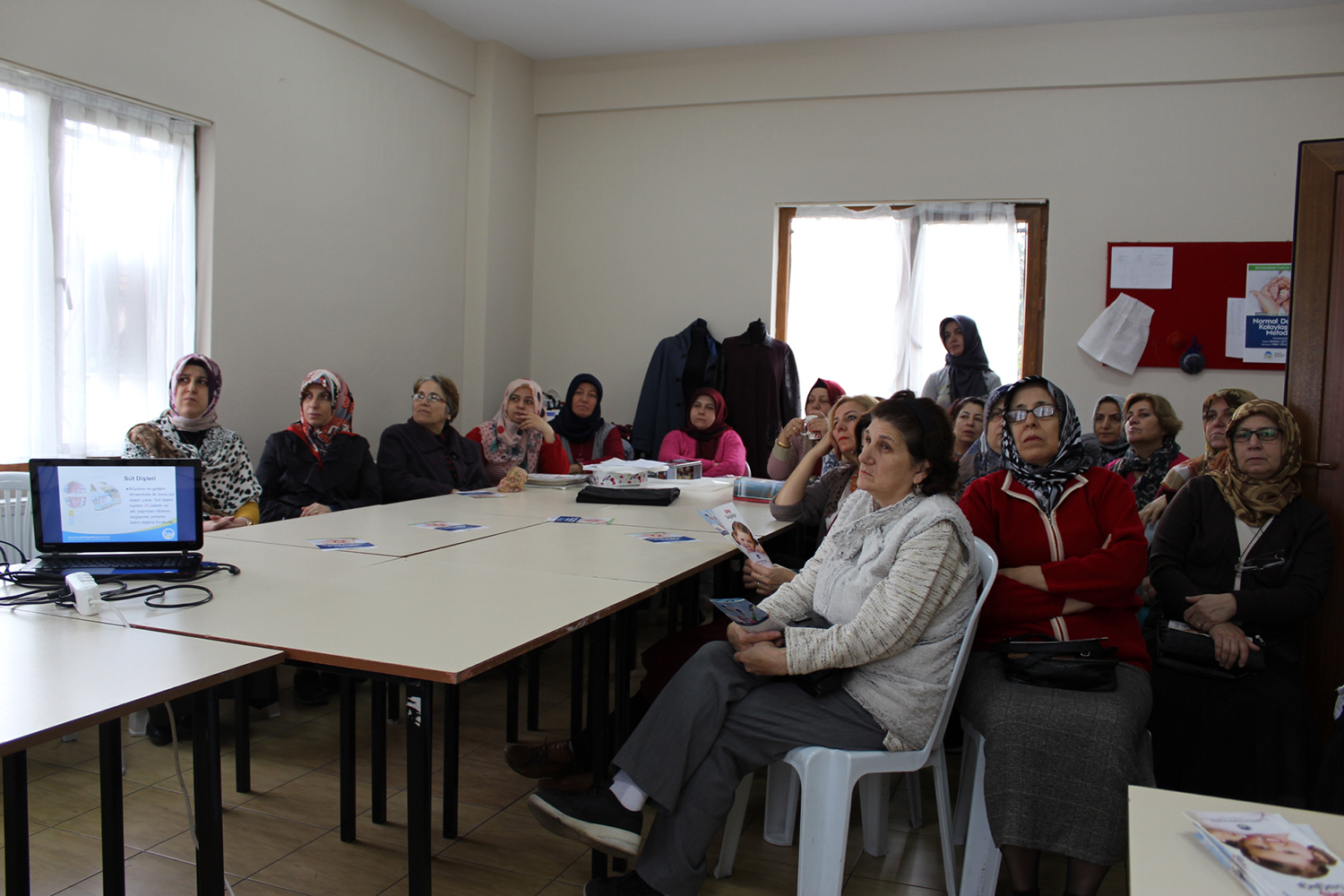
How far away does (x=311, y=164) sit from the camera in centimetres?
477

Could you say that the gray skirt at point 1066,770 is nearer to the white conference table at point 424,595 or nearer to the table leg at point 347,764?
the white conference table at point 424,595

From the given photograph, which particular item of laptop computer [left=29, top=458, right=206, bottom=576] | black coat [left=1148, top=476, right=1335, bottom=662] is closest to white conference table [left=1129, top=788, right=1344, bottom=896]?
black coat [left=1148, top=476, right=1335, bottom=662]

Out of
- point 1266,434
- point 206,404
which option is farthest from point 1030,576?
point 206,404

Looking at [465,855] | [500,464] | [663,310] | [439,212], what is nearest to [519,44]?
[439,212]

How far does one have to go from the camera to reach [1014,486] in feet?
7.88

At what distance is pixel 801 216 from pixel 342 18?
2892 millimetres

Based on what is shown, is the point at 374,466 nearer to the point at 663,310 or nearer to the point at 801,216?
the point at 663,310

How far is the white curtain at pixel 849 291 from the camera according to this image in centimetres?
578

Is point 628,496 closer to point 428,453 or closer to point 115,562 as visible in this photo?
point 428,453

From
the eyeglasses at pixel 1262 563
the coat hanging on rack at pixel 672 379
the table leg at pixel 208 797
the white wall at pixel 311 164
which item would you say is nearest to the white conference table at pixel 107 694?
the table leg at pixel 208 797

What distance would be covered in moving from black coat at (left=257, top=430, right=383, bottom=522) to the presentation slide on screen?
5.39 ft

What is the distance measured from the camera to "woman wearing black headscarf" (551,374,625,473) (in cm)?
556

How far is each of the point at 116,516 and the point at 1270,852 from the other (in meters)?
2.22

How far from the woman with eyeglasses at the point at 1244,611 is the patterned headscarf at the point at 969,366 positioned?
8.81ft
